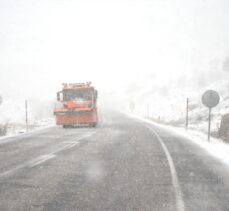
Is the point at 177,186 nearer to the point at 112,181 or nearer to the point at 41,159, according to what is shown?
the point at 112,181

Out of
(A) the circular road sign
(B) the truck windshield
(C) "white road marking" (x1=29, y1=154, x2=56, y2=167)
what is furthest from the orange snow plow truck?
(C) "white road marking" (x1=29, y1=154, x2=56, y2=167)

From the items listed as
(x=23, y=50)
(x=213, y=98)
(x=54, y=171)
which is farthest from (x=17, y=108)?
(x=23, y=50)

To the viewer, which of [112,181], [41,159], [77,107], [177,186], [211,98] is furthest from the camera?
[77,107]

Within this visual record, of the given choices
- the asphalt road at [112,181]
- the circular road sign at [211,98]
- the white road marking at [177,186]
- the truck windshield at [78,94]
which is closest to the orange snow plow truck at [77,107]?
the truck windshield at [78,94]

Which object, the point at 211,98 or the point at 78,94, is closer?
the point at 211,98

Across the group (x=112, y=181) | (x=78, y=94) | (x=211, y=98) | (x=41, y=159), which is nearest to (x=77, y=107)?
(x=78, y=94)

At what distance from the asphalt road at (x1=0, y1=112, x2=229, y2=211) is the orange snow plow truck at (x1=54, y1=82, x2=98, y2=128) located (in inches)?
422

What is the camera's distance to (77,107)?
21.2 m

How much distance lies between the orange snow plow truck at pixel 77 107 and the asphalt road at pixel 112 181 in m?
10.7

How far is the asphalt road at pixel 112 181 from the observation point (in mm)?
4973

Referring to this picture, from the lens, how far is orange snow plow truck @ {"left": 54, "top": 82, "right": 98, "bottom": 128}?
21.0m

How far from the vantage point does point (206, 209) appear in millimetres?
4766

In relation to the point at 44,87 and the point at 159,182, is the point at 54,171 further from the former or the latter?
the point at 44,87

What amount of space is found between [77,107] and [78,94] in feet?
4.03
